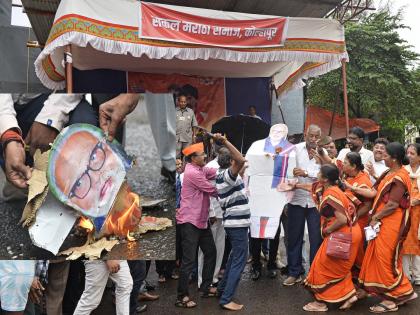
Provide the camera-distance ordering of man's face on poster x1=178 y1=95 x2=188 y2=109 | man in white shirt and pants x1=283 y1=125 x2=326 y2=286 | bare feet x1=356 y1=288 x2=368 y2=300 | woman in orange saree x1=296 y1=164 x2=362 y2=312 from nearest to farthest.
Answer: woman in orange saree x1=296 y1=164 x2=362 y2=312 → bare feet x1=356 y1=288 x2=368 y2=300 → man in white shirt and pants x1=283 y1=125 x2=326 y2=286 → man's face on poster x1=178 y1=95 x2=188 y2=109

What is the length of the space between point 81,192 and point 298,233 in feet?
10.5

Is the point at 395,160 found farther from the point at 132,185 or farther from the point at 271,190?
the point at 132,185

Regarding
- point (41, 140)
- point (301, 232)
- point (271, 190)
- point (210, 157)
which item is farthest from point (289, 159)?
point (41, 140)

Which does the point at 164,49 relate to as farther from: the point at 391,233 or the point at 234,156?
the point at 391,233

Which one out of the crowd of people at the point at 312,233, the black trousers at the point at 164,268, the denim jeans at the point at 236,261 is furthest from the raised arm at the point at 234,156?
the black trousers at the point at 164,268

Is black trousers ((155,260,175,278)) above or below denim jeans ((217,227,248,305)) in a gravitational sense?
below

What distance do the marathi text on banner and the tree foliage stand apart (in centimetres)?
962

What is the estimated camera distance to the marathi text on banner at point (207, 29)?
5934 mm

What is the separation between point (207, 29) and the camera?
6.28m

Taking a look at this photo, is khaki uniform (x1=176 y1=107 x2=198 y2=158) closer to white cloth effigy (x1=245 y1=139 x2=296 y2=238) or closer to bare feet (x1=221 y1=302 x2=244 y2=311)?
white cloth effigy (x1=245 y1=139 x2=296 y2=238)

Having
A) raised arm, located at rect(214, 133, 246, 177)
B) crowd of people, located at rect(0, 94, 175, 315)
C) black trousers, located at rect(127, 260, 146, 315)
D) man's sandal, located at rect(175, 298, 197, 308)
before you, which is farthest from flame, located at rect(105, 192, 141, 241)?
man's sandal, located at rect(175, 298, 197, 308)

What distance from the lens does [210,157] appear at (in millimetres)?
6168

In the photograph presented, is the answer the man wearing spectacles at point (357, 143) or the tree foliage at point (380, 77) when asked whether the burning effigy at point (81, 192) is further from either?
the tree foliage at point (380, 77)

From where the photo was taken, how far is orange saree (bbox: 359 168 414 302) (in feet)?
14.5
